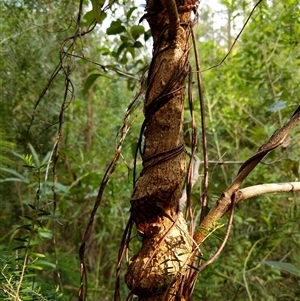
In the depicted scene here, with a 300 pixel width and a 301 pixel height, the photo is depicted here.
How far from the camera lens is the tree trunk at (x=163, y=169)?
413mm

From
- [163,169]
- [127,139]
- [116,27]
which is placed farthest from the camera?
[127,139]

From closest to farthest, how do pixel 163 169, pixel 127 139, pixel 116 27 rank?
pixel 163 169 → pixel 116 27 → pixel 127 139

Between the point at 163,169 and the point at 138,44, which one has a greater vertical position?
the point at 138,44

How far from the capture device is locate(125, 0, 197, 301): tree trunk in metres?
0.41

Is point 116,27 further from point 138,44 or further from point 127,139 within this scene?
point 127,139

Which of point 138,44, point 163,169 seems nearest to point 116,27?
point 138,44

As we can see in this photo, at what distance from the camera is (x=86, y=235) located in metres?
0.45

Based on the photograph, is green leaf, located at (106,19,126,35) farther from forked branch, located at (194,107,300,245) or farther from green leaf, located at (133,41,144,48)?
forked branch, located at (194,107,300,245)

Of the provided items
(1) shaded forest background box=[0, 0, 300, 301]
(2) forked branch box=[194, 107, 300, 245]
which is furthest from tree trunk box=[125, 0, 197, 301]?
(1) shaded forest background box=[0, 0, 300, 301]

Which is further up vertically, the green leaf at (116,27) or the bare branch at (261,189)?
the green leaf at (116,27)

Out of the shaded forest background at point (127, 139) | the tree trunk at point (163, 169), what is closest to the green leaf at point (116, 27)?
the shaded forest background at point (127, 139)

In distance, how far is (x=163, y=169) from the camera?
0.43m

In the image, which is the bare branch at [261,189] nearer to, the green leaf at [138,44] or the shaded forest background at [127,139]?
the shaded forest background at [127,139]

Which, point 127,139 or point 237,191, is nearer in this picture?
point 237,191
